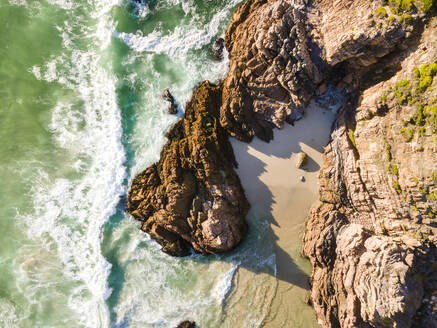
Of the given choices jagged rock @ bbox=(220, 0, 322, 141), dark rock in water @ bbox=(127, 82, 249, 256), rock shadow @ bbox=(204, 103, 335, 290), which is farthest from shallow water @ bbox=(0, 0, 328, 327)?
rock shadow @ bbox=(204, 103, 335, 290)

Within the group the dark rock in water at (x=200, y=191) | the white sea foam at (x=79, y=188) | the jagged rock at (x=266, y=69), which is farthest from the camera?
the white sea foam at (x=79, y=188)

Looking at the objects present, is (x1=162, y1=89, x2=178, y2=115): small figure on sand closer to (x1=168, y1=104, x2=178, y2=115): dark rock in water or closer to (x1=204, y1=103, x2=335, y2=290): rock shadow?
(x1=168, y1=104, x2=178, y2=115): dark rock in water

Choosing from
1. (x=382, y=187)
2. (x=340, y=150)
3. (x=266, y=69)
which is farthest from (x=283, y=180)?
(x=266, y=69)

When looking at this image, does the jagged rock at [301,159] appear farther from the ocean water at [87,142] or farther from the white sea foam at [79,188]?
the white sea foam at [79,188]

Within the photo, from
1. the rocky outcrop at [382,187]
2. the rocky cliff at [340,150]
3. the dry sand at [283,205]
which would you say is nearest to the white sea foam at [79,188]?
the rocky cliff at [340,150]

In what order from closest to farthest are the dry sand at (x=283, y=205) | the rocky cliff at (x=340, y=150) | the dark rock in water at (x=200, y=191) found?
the rocky cliff at (x=340, y=150) < the dry sand at (x=283, y=205) < the dark rock in water at (x=200, y=191)

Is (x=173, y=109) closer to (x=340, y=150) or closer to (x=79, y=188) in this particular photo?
(x=79, y=188)
